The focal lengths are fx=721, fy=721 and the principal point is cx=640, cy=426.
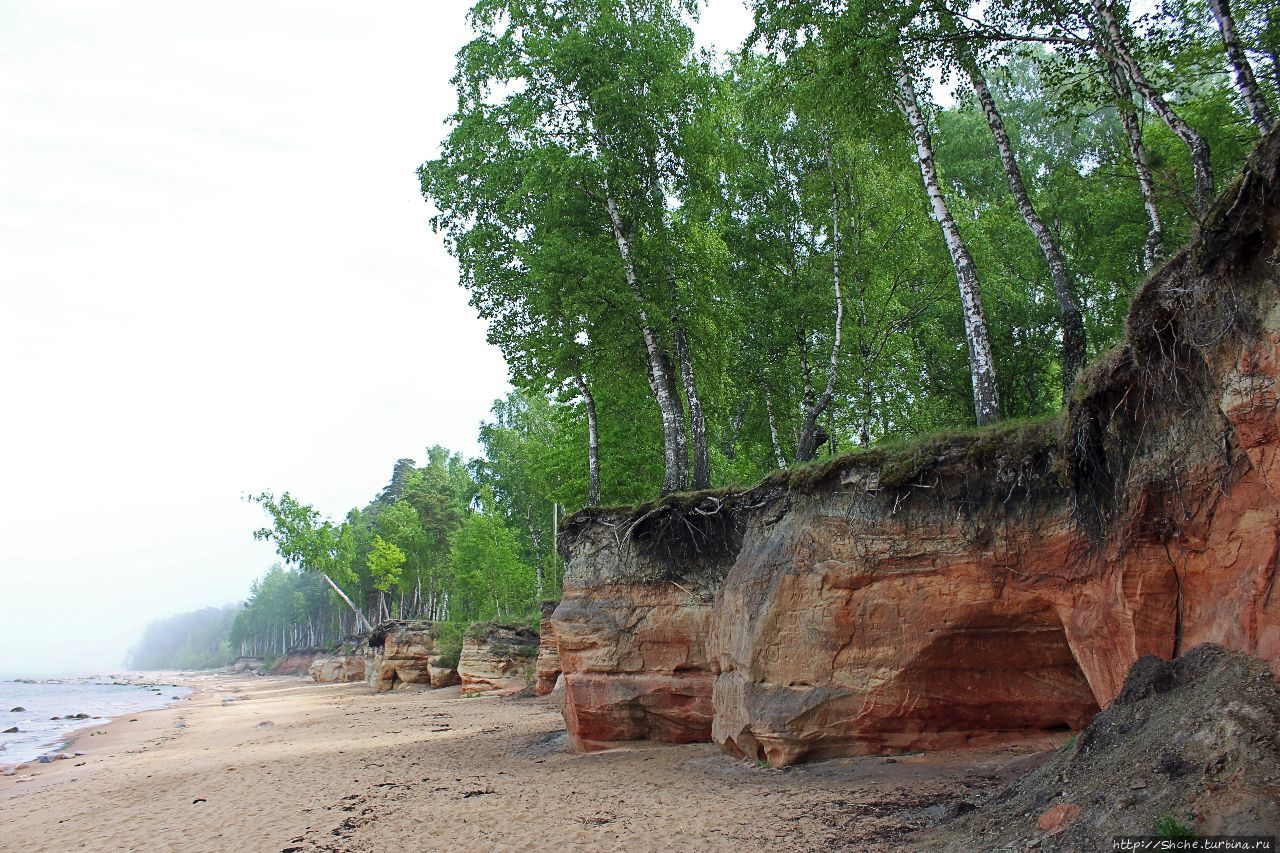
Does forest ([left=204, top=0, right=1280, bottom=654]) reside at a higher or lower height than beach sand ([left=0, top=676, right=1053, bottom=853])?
higher

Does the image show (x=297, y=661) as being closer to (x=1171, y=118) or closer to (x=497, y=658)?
(x=497, y=658)

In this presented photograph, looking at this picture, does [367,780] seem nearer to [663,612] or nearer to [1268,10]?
[663,612]

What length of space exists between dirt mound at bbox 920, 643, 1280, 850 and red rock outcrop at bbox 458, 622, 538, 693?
23.8 m

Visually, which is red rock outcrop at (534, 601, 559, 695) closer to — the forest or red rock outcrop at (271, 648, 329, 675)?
the forest

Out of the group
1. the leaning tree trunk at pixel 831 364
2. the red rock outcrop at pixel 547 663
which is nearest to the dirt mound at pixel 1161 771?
the leaning tree trunk at pixel 831 364

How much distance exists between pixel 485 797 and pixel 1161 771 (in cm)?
818

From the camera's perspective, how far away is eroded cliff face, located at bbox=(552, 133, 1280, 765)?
5.41 m

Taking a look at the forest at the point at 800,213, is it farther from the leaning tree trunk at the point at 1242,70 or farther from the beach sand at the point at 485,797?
the beach sand at the point at 485,797

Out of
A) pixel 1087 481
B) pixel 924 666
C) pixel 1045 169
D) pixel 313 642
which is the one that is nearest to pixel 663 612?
pixel 924 666

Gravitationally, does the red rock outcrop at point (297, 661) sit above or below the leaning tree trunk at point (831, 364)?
below

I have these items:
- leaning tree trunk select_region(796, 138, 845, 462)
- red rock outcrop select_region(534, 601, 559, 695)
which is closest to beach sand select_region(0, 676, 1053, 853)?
red rock outcrop select_region(534, 601, 559, 695)

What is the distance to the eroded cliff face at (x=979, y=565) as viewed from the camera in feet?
17.7

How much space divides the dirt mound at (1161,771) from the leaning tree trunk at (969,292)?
15.5 feet

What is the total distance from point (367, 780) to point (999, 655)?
10062 millimetres
